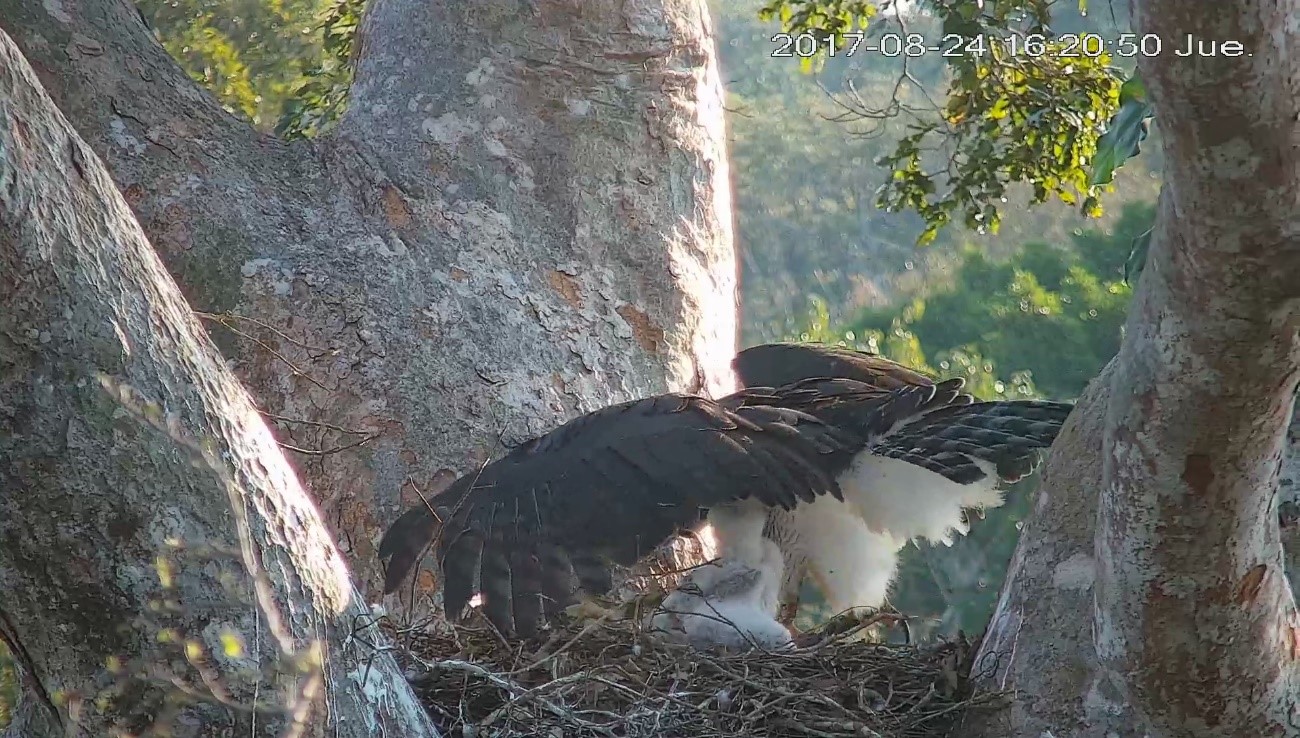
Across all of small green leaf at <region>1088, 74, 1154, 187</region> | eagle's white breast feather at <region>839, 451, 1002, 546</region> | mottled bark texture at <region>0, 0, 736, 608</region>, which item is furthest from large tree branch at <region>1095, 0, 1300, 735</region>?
mottled bark texture at <region>0, 0, 736, 608</region>

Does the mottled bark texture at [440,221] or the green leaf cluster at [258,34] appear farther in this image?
the green leaf cluster at [258,34]

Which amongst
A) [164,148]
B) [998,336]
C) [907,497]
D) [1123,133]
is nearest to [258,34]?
[164,148]

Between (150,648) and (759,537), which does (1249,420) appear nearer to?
(150,648)

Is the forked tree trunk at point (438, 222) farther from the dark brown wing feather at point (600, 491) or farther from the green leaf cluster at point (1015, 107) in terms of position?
the green leaf cluster at point (1015, 107)

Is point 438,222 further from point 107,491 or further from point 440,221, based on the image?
point 107,491

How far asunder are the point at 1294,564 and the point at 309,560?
1.68 meters

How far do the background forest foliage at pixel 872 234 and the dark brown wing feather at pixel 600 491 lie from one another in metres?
0.58

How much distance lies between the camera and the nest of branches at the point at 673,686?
9.61 feet

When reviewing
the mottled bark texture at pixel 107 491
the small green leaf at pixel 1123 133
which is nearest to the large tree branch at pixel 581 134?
the small green leaf at pixel 1123 133

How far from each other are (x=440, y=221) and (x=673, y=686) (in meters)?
1.72

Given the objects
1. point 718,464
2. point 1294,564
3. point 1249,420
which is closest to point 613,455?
point 718,464

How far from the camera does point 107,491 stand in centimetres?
189

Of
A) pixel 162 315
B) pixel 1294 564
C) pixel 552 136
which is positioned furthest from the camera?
pixel 552 136

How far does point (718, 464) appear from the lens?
10.9ft
